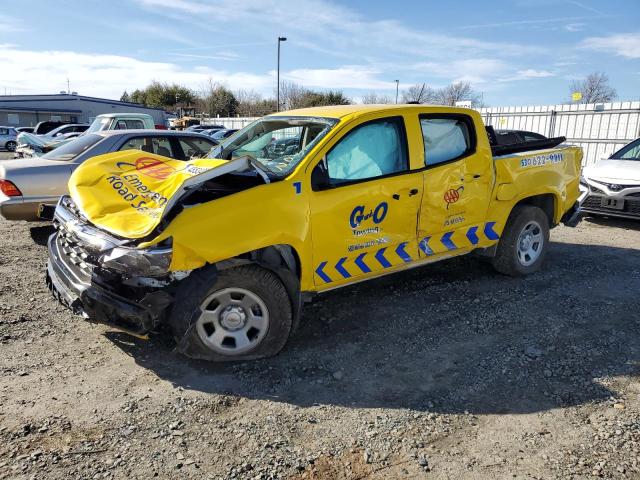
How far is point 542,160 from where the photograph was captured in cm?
561

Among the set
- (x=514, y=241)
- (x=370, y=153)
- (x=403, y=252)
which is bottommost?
(x=514, y=241)

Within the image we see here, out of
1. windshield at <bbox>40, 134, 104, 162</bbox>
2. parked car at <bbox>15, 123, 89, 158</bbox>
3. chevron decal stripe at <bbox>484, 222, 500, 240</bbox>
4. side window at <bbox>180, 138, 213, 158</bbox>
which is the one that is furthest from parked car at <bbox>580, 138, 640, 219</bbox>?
parked car at <bbox>15, 123, 89, 158</bbox>

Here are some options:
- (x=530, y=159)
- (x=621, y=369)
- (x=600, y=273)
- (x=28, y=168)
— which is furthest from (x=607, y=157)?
(x=28, y=168)

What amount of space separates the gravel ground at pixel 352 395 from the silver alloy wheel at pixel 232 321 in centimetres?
21

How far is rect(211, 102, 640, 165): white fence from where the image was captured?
1583 centimetres

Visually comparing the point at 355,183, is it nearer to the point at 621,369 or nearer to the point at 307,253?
the point at 307,253

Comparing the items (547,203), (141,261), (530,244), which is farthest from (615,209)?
(141,261)

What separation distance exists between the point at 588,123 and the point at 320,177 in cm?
1658

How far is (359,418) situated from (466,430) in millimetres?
663

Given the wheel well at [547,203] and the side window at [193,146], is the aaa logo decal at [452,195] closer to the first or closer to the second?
the wheel well at [547,203]


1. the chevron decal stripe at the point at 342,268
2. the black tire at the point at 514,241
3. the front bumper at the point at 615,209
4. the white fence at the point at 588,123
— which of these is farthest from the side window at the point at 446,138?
the white fence at the point at 588,123

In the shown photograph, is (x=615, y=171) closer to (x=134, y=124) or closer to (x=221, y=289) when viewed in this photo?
(x=221, y=289)

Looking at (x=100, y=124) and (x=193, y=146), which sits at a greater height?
(x=100, y=124)

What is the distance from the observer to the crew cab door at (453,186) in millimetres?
4613
